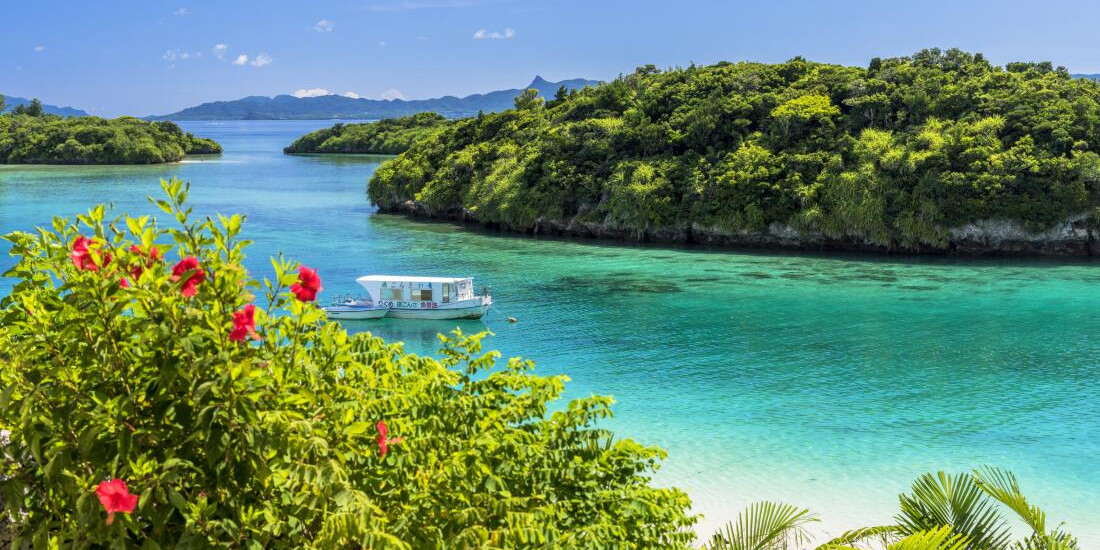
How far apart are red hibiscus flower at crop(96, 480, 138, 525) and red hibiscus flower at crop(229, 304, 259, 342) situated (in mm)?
852

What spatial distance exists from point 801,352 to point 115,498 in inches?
922

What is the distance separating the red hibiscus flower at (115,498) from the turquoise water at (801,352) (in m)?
11.0

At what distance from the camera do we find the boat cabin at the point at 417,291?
31.4 m

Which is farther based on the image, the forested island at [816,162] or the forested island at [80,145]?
the forested island at [80,145]

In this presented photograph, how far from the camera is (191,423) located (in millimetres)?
4281

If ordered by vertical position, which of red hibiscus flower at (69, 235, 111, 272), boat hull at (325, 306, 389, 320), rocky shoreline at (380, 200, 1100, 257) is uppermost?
red hibiscus flower at (69, 235, 111, 272)

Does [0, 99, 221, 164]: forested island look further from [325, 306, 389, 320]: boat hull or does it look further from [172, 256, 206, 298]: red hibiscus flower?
[172, 256, 206, 298]: red hibiscus flower

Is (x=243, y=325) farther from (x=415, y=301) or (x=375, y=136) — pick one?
(x=375, y=136)

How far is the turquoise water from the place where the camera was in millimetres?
16094

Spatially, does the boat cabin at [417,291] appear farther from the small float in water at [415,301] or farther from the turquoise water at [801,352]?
the turquoise water at [801,352]

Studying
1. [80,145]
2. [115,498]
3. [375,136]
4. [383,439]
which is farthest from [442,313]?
[375,136]

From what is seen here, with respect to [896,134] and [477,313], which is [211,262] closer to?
[477,313]

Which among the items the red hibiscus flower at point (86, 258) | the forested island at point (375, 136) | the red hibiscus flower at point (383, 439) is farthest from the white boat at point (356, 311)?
the forested island at point (375, 136)

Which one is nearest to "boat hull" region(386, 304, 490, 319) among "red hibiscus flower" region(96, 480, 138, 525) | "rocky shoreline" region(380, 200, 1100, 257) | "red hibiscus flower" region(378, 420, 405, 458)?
"rocky shoreline" region(380, 200, 1100, 257)
